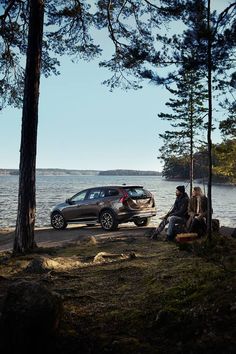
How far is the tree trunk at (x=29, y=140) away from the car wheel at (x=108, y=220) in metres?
6.72

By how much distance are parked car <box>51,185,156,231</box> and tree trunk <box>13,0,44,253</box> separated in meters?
6.80

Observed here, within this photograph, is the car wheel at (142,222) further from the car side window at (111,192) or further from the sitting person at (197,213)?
the sitting person at (197,213)

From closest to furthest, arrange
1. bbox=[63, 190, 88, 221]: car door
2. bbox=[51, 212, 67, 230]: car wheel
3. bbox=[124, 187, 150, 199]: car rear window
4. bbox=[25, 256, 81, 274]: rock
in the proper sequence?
bbox=[25, 256, 81, 274]: rock < bbox=[124, 187, 150, 199]: car rear window < bbox=[63, 190, 88, 221]: car door < bbox=[51, 212, 67, 230]: car wheel

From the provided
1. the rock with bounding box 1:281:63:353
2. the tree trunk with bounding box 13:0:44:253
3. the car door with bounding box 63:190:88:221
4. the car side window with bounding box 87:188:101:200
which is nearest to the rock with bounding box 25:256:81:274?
the tree trunk with bounding box 13:0:44:253

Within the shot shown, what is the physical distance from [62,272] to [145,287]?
2070 mm

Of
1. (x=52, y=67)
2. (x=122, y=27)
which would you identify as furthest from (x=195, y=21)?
(x=52, y=67)

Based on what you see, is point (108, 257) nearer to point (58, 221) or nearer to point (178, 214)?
point (178, 214)

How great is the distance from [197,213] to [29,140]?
205 inches

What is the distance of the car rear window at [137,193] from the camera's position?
1730cm

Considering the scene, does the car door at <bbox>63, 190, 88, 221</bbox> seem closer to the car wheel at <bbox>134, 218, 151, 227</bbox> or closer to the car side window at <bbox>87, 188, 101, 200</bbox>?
the car side window at <bbox>87, 188, 101, 200</bbox>

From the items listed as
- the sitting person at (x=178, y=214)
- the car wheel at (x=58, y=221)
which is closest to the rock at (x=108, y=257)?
the sitting person at (x=178, y=214)

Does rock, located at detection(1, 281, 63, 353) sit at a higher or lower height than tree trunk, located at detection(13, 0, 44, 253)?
lower

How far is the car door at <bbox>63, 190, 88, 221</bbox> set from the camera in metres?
18.5

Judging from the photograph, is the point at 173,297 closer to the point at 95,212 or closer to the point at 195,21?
the point at 195,21
